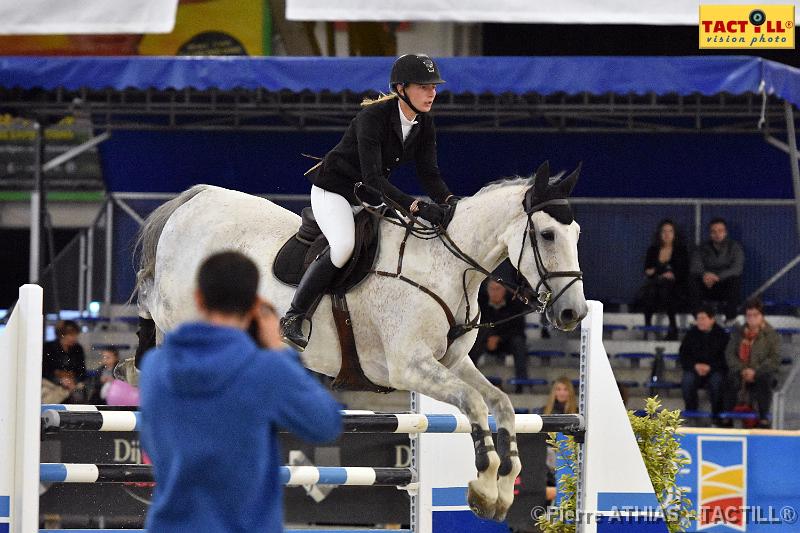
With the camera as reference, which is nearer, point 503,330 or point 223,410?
point 223,410

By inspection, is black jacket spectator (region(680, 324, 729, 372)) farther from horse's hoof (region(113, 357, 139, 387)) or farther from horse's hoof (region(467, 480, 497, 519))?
horse's hoof (region(467, 480, 497, 519))

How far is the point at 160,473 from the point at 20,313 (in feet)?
7.75

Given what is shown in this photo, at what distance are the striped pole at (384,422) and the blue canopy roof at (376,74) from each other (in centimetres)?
453

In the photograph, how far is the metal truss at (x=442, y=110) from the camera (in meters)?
11.2

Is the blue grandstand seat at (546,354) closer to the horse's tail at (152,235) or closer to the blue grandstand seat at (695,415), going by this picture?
the blue grandstand seat at (695,415)

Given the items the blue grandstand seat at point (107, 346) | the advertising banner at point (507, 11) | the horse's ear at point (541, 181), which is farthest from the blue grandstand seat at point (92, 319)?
the horse's ear at point (541, 181)

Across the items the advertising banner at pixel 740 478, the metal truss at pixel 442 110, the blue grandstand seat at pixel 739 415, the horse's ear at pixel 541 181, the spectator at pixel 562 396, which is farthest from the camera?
the metal truss at pixel 442 110

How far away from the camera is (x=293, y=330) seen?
562 cm

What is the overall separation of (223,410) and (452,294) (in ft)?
8.98

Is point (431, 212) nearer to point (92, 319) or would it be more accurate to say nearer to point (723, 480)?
point (723, 480)

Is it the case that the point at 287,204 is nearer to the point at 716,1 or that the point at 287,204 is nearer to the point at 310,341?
the point at 716,1

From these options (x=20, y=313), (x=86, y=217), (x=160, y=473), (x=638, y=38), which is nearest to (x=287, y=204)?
(x=638, y=38)

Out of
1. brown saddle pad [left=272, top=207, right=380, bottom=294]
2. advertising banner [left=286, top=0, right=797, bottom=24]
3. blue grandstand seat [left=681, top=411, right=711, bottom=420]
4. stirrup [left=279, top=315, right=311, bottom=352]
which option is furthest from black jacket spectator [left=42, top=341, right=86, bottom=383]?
blue grandstand seat [left=681, top=411, right=711, bottom=420]

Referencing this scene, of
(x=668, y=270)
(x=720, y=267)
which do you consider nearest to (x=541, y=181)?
(x=668, y=270)
